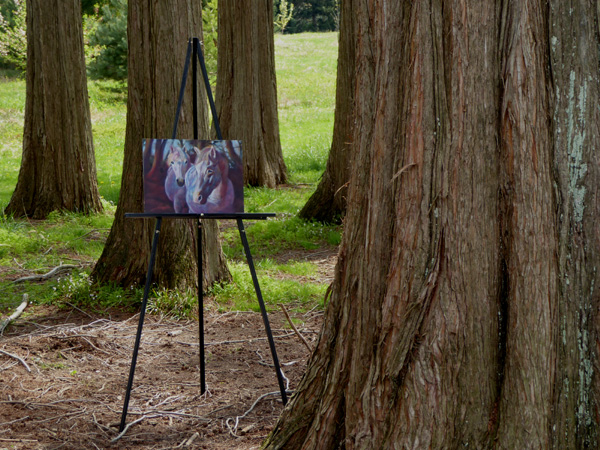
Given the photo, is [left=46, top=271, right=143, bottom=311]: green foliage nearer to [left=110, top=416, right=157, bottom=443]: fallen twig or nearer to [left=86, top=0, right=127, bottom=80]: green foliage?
[left=110, top=416, right=157, bottom=443]: fallen twig

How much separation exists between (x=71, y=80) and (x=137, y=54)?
3.69m

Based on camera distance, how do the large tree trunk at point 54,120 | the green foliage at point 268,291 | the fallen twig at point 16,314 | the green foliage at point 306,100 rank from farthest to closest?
the green foliage at point 306,100 < the large tree trunk at point 54,120 < the green foliage at point 268,291 < the fallen twig at point 16,314

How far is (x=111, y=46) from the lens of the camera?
20.2 meters

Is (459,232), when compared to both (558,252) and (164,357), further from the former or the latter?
(164,357)

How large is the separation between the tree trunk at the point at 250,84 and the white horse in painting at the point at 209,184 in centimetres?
685

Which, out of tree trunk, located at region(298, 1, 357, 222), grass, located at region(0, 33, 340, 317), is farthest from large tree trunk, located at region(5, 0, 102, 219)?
tree trunk, located at region(298, 1, 357, 222)

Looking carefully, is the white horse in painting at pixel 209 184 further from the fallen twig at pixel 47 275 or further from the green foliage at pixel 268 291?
the fallen twig at pixel 47 275

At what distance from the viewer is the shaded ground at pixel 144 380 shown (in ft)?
11.8

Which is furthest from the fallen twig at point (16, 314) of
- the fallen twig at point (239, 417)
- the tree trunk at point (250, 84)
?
the tree trunk at point (250, 84)

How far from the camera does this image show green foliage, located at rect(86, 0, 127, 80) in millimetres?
19688

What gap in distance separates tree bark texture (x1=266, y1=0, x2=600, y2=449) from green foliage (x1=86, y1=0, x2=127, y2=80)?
18801 mm

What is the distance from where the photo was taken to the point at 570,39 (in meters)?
2.32

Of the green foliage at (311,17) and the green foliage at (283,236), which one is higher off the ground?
the green foliage at (311,17)

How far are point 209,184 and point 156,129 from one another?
1.97m
